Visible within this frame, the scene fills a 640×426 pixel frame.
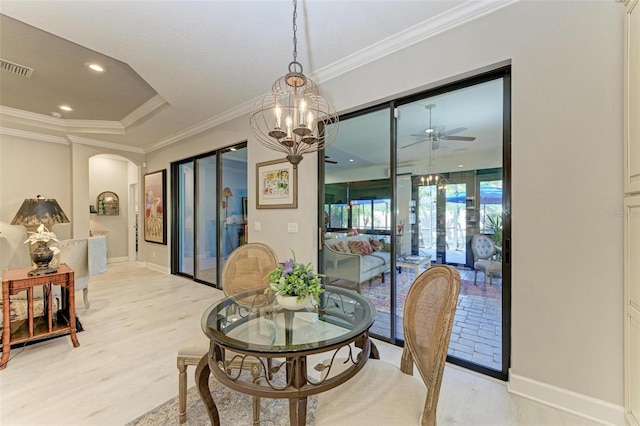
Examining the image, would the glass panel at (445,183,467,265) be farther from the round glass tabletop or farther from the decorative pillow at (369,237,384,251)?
the round glass tabletop

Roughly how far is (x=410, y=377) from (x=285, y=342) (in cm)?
66

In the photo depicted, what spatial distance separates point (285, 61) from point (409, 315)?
2.57 m

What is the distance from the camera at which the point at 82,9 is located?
194cm

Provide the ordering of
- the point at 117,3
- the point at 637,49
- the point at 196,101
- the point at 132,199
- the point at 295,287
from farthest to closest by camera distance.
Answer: the point at 132,199 → the point at 196,101 → the point at 117,3 → the point at 295,287 → the point at 637,49

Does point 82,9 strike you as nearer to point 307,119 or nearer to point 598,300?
point 307,119

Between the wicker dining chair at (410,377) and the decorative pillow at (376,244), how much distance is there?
1.40 m

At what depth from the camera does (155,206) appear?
5.67m

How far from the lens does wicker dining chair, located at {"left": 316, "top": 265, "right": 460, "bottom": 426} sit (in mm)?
1026

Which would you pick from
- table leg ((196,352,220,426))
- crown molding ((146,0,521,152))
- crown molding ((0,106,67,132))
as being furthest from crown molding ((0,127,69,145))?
table leg ((196,352,220,426))

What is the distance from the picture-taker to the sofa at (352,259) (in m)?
3.04

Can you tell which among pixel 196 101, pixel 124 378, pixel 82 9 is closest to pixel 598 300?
pixel 124 378

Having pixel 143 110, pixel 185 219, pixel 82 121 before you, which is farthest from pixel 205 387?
pixel 82 121

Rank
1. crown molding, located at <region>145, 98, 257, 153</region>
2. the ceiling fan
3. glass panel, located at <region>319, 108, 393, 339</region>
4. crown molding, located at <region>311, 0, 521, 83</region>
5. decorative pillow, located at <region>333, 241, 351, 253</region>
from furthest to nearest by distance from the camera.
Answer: crown molding, located at <region>145, 98, 257, 153</region>
decorative pillow, located at <region>333, 241, 351, 253</region>
glass panel, located at <region>319, 108, 393, 339</region>
the ceiling fan
crown molding, located at <region>311, 0, 521, 83</region>

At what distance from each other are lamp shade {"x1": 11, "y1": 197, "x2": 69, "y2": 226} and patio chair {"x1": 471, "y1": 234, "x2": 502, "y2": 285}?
445 centimetres
